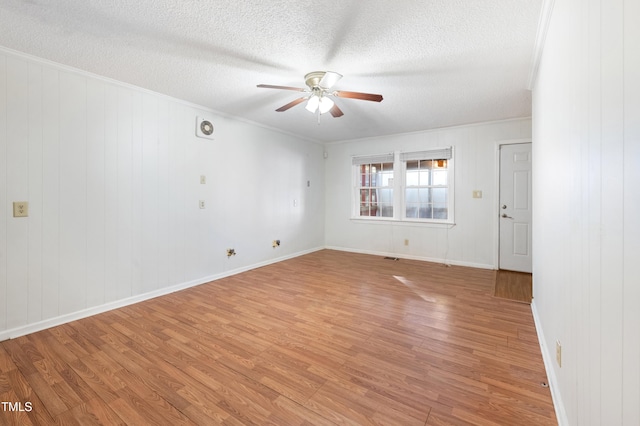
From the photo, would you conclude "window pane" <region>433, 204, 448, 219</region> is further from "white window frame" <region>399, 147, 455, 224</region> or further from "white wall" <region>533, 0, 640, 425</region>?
"white wall" <region>533, 0, 640, 425</region>

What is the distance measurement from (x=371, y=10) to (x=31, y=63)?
9.87 ft

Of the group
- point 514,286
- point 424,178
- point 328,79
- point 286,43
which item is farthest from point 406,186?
point 286,43

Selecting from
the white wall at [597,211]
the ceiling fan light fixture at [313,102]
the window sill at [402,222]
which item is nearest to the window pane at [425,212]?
the window sill at [402,222]

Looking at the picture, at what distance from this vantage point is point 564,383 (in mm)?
1489

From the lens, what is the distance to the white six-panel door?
4504 mm

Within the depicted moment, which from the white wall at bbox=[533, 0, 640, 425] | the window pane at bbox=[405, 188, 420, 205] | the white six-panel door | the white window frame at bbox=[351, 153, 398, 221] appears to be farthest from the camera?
the white window frame at bbox=[351, 153, 398, 221]

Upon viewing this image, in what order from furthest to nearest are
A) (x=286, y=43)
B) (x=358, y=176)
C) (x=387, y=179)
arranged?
(x=358, y=176) < (x=387, y=179) < (x=286, y=43)

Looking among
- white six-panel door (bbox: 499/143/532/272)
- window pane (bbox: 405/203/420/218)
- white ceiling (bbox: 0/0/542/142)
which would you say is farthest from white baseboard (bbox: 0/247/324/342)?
white six-panel door (bbox: 499/143/532/272)

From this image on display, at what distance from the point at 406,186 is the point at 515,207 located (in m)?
1.82

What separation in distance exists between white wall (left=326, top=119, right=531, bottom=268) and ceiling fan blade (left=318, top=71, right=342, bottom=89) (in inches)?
121

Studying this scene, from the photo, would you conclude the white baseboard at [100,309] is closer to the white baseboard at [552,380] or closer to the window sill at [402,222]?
the window sill at [402,222]

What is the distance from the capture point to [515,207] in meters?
4.59

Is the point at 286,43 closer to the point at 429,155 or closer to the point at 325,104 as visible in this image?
the point at 325,104

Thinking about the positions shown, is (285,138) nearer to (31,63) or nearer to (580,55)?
(31,63)
